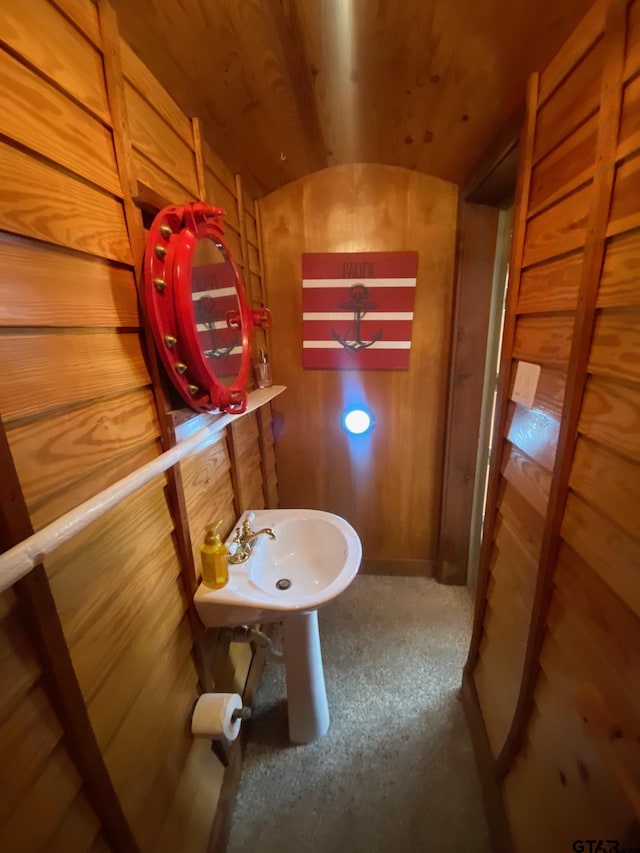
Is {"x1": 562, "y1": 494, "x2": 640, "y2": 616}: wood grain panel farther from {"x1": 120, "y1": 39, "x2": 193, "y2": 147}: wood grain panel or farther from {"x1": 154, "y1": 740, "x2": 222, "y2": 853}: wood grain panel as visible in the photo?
{"x1": 120, "y1": 39, "x2": 193, "y2": 147}: wood grain panel

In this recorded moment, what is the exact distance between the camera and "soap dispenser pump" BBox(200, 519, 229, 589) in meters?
0.98

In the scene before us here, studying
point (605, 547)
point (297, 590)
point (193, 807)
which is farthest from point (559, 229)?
point (193, 807)

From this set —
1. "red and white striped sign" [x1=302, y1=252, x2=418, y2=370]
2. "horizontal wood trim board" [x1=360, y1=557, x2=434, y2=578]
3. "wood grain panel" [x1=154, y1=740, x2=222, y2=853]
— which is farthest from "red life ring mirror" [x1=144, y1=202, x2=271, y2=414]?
"horizontal wood trim board" [x1=360, y1=557, x2=434, y2=578]

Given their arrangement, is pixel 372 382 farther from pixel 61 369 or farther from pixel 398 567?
pixel 61 369

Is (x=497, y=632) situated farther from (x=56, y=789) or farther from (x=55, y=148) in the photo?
(x=55, y=148)

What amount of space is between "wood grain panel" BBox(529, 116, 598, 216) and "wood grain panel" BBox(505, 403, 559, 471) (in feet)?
1.67

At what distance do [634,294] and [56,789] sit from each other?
3.92ft

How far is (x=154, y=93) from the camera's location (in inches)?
32.6

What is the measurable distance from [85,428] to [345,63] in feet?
3.70

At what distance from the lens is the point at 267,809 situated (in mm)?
1116

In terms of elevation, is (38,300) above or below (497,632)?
above

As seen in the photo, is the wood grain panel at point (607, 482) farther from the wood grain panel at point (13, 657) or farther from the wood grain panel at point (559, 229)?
the wood grain panel at point (13, 657)

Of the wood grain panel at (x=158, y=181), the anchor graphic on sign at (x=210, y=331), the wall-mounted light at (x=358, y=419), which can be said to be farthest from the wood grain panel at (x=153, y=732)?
the wall-mounted light at (x=358, y=419)

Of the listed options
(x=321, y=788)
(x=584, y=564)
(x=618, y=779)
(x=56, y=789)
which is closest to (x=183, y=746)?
(x=56, y=789)
